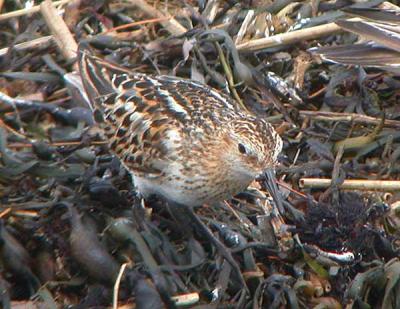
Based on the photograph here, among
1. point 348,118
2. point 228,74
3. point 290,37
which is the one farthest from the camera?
point 290,37

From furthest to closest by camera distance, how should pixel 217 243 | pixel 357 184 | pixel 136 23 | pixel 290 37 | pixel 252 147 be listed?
pixel 136 23
pixel 290 37
pixel 357 184
pixel 217 243
pixel 252 147

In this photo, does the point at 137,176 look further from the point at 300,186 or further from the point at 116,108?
the point at 300,186

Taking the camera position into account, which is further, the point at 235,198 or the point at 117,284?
the point at 235,198

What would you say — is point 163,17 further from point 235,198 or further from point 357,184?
point 357,184

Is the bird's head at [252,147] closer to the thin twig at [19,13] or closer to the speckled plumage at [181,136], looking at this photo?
the speckled plumage at [181,136]

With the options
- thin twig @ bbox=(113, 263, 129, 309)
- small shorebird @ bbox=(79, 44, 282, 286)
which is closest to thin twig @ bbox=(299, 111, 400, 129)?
small shorebird @ bbox=(79, 44, 282, 286)

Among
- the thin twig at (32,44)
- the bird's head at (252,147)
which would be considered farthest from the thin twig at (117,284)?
the thin twig at (32,44)

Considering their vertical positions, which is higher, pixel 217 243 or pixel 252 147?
pixel 252 147

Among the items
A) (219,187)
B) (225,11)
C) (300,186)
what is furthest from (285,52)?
(219,187)

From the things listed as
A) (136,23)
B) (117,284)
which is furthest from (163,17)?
(117,284)

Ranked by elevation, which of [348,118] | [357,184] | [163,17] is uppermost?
[163,17]
